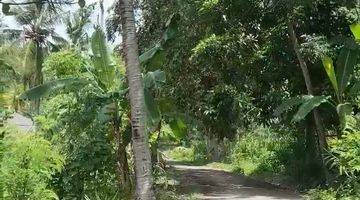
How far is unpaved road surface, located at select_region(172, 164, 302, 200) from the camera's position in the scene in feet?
44.4

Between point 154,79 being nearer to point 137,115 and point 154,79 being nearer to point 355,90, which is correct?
point 137,115

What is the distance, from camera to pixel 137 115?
6.81m

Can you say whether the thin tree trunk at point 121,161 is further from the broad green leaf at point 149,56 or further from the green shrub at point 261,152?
the green shrub at point 261,152

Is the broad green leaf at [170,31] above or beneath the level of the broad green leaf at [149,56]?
Result: above

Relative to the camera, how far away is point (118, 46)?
17219 mm

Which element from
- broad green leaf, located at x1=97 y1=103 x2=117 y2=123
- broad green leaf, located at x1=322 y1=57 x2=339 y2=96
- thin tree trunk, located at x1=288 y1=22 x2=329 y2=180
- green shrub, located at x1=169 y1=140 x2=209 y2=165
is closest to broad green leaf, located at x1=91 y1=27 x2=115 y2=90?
broad green leaf, located at x1=97 y1=103 x2=117 y2=123

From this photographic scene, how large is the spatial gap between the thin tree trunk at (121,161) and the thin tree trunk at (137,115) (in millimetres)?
3929

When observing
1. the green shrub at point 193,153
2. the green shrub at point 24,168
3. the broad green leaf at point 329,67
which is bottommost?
the green shrub at point 24,168

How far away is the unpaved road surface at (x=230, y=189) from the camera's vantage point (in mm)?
13546

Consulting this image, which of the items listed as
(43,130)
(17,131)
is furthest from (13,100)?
(17,131)

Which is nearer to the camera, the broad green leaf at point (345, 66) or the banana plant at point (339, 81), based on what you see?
the banana plant at point (339, 81)

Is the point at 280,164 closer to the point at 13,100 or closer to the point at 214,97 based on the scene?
the point at 214,97

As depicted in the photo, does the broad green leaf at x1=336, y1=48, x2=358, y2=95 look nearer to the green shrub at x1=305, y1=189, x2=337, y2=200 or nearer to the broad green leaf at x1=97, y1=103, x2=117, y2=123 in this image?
the green shrub at x1=305, y1=189, x2=337, y2=200

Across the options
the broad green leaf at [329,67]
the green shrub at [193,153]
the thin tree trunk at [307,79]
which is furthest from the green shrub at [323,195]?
the green shrub at [193,153]
